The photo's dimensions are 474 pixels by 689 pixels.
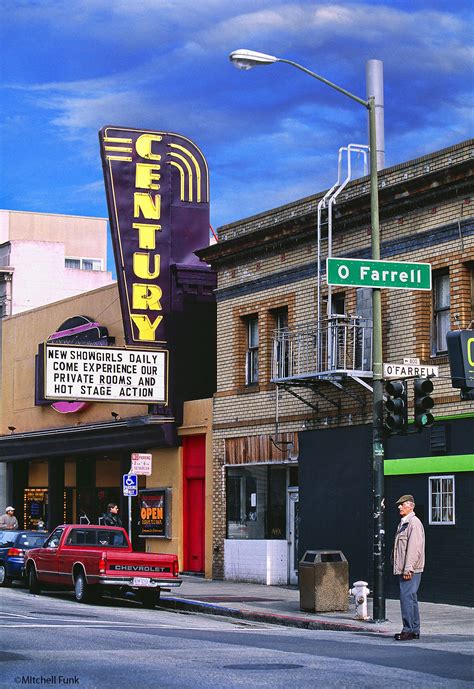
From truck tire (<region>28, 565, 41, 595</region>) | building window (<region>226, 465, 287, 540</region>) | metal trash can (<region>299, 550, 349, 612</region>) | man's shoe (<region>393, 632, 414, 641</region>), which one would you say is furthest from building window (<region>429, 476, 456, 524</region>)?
truck tire (<region>28, 565, 41, 595</region>)

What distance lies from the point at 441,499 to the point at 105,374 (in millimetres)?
11557

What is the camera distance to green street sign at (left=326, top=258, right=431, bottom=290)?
814 inches

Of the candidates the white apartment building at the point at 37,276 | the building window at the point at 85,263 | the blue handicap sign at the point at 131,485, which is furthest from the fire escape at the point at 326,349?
the building window at the point at 85,263

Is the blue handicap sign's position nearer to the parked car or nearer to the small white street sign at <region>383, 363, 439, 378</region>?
the parked car

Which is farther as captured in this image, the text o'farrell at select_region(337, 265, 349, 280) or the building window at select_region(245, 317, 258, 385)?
the building window at select_region(245, 317, 258, 385)

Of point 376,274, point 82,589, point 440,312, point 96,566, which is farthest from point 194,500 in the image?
point 376,274

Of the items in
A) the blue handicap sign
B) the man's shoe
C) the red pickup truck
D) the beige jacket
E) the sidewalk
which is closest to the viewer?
the man's shoe

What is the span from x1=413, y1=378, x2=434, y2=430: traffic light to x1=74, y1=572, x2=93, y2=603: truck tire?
780 cm

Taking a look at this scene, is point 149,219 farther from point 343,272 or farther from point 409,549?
point 409,549

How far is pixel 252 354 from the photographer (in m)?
32.2

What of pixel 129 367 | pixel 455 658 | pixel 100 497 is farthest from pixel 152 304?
pixel 455 658

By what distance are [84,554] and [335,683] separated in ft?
42.8

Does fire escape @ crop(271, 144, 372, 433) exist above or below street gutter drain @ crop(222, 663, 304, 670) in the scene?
above

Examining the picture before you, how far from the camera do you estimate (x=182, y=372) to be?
35062 mm
